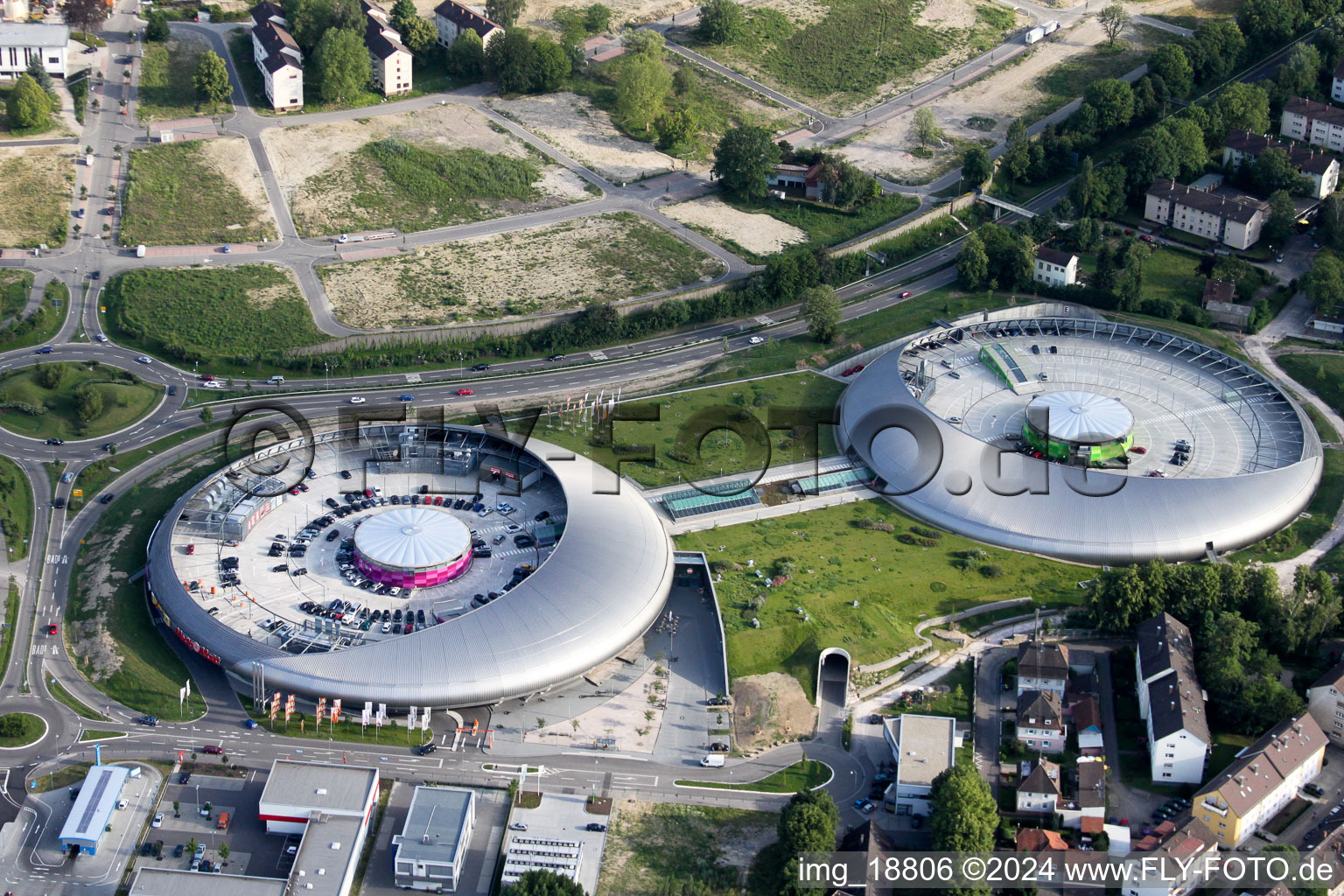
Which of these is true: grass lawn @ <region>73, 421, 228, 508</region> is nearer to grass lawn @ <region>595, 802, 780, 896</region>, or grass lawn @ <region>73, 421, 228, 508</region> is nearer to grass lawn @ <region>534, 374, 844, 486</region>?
grass lawn @ <region>534, 374, 844, 486</region>

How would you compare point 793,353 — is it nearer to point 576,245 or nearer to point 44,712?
point 576,245

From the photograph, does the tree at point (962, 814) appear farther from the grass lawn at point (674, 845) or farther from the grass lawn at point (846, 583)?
the grass lawn at point (846, 583)

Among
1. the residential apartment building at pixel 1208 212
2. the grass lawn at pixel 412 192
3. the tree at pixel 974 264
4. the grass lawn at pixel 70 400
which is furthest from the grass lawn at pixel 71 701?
the residential apartment building at pixel 1208 212

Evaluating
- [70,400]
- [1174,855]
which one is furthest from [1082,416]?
[70,400]

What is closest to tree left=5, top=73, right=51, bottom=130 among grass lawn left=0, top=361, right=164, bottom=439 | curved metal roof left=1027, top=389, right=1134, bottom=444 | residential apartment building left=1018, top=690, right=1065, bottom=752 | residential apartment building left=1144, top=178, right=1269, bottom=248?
grass lawn left=0, top=361, right=164, bottom=439

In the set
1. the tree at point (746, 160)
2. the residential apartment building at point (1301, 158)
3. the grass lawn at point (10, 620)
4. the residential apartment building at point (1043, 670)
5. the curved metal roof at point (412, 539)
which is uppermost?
the residential apartment building at point (1301, 158)

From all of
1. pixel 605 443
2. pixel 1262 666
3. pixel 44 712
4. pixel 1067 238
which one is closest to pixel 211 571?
pixel 44 712
